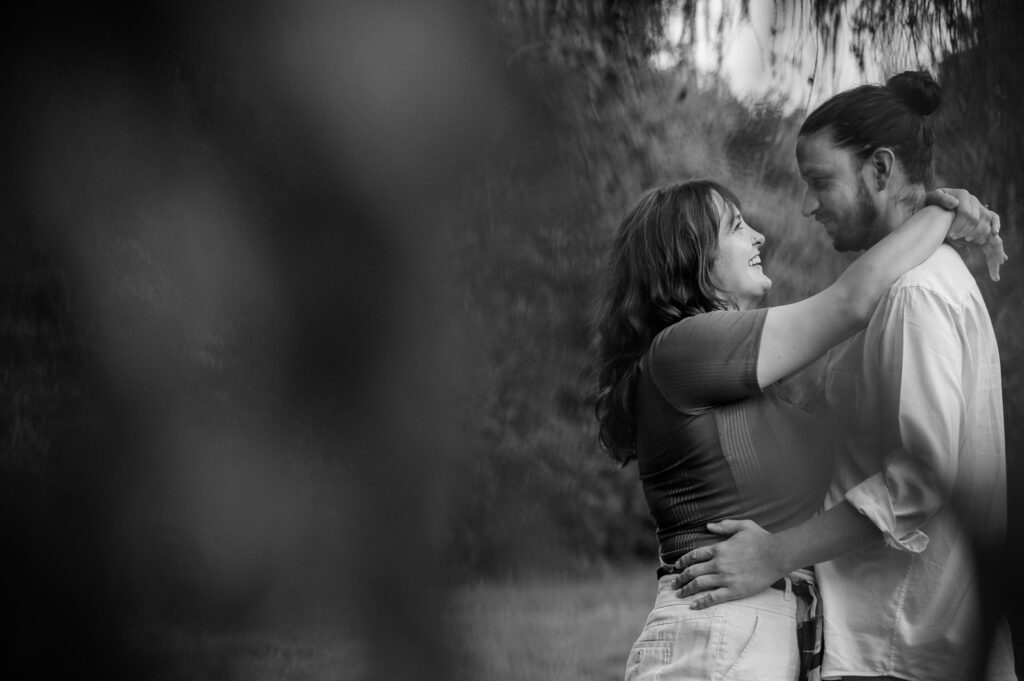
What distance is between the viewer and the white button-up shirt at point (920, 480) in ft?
3.25

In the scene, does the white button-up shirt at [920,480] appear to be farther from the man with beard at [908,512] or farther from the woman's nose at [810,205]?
the woman's nose at [810,205]

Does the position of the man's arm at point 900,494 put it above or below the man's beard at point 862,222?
below

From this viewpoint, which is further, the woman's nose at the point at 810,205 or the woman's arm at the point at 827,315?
the woman's nose at the point at 810,205

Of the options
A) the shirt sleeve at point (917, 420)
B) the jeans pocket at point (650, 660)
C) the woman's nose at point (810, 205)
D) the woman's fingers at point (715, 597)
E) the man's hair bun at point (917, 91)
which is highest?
the man's hair bun at point (917, 91)

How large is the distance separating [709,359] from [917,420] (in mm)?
191

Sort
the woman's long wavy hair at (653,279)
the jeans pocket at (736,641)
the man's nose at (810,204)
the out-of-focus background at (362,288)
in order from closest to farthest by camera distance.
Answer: the jeans pocket at (736,641)
the woman's long wavy hair at (653,279)
the man's nose at (810,204)
the out-of-focus background at (362,288)

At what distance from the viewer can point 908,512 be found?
98 cm

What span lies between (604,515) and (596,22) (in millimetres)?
1030

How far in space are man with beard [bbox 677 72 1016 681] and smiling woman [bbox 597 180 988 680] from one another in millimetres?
25

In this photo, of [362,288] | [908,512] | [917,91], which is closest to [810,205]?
[917,91]

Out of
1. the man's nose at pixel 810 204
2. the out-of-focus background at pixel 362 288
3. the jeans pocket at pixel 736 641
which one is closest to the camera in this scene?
the jeans pocket at pixel 736 641

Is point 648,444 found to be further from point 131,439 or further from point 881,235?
point 131,439

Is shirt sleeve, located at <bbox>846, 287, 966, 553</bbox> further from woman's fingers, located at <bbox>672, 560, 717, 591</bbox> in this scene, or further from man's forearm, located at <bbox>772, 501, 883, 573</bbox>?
woman's fingers, located at <bbox>672, 560, 717, 591</bbox>

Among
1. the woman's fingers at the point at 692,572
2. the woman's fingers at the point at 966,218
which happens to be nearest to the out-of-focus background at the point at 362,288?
the woman's fingers at the point at 966,218
